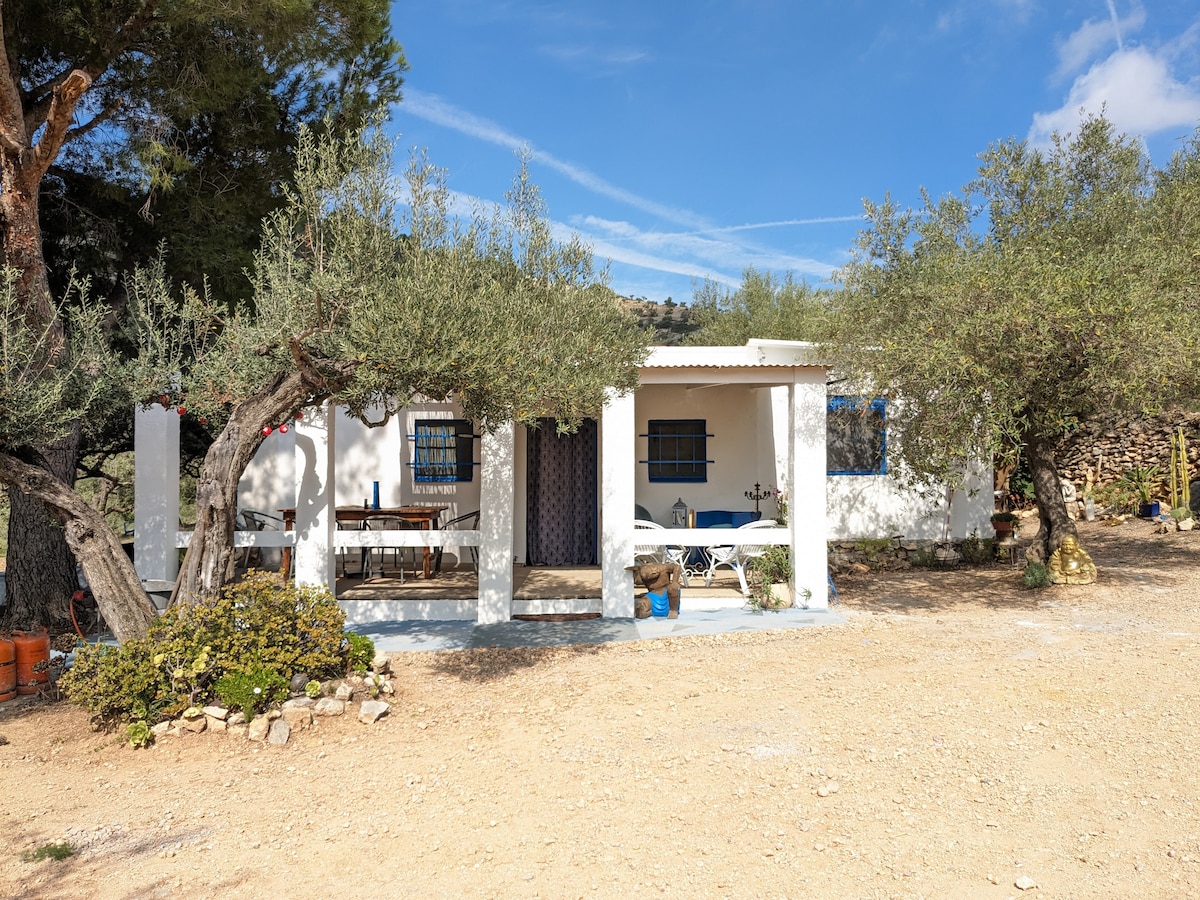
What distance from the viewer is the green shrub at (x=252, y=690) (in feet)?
16.7

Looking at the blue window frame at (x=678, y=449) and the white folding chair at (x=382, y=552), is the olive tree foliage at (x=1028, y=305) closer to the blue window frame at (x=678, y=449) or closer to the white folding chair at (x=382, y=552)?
the blue window frame at (x=678, y=449)

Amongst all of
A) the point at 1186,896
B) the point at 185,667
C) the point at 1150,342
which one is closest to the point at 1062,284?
the point at 1150,342

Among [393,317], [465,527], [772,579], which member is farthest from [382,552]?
[393,317]

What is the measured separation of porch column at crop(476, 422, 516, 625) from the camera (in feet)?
26.0

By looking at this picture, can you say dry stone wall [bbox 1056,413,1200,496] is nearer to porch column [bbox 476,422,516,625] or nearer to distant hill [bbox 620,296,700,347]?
porch column [bbox 476,422,516,625]

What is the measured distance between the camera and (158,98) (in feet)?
25.3

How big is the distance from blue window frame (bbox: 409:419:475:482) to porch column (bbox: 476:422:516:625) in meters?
3.11

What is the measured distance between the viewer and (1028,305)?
22.9ft

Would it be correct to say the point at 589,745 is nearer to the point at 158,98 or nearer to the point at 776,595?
the point at 776,595

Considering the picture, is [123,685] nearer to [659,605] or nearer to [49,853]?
[49,853]

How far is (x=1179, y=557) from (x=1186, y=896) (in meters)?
9.61

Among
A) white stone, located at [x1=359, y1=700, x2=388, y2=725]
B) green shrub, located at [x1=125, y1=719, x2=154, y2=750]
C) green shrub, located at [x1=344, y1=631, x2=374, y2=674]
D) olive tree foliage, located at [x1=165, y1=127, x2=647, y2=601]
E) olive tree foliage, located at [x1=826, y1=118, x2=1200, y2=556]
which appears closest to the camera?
olive tree foliage, located at [x1=165, y1=127, x2=647, y2=601]

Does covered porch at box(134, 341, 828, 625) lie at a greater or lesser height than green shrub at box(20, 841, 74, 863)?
greater

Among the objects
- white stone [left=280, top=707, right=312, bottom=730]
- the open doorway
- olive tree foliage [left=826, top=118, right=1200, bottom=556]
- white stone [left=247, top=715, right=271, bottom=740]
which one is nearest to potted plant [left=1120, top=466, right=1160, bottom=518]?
olive tree foliage [left=826, top=118, right=1200, bottom=556]
